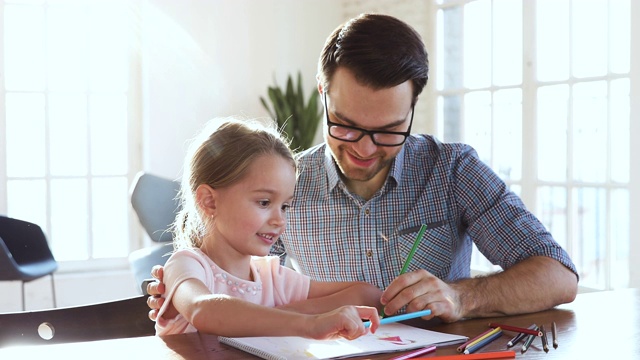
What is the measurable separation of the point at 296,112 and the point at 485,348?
4.82 m

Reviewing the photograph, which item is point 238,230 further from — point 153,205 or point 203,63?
point 203,63

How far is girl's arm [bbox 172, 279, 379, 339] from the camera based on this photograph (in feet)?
3.90

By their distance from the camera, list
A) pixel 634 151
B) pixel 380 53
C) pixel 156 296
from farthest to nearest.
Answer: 1. pixel 634 151
2. pixel 380 53
3. pixel 156 296

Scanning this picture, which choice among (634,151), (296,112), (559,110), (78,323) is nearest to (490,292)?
(78,323)

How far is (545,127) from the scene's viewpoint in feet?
14.8

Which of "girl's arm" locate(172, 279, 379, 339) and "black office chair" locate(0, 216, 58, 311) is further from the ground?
"girl's arm" locate(172, 279, 379, 339)

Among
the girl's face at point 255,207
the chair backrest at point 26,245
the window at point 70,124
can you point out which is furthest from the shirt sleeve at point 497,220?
the window at point 70,124

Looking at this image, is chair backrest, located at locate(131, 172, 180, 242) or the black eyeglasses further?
chair backrest, located at locate(131, 172, 180, 242)

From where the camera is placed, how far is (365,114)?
1.98m

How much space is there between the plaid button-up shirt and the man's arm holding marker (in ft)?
0.84

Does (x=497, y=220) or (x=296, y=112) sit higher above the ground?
(x=296, y=112)

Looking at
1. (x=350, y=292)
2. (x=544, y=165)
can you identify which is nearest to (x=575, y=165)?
(x=544, y=165)

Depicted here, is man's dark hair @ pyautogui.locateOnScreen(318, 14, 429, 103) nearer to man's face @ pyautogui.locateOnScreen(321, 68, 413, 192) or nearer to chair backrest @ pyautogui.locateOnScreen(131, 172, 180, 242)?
man's face @ pyautogui.locateOnScreen(321, 68, 413, 192)

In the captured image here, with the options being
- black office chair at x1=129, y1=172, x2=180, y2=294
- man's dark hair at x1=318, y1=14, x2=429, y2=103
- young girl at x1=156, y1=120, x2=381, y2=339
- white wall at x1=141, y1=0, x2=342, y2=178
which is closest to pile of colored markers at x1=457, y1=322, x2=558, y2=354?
young girl at x1=156, y1=120, x2=381, y2=339
